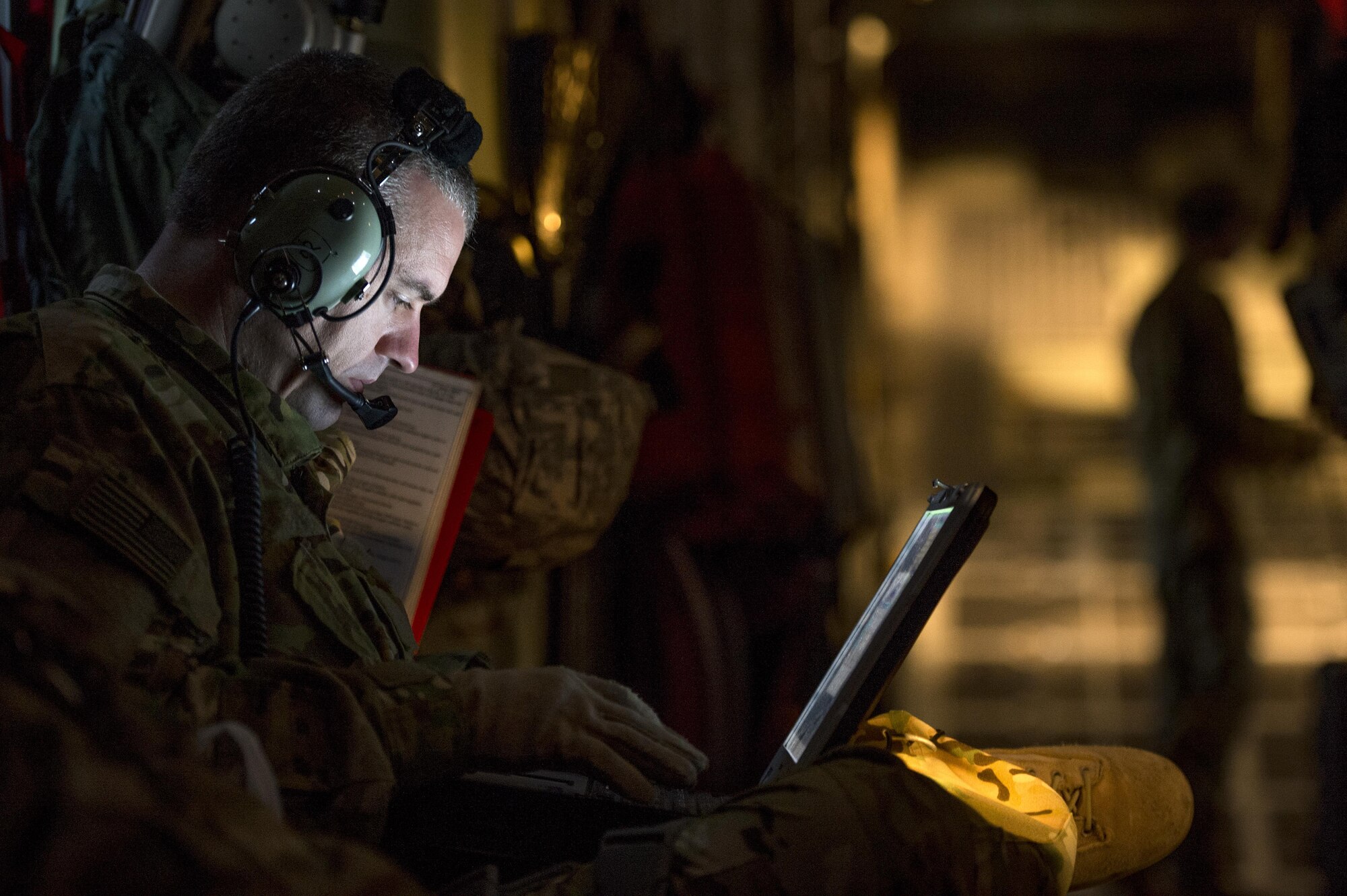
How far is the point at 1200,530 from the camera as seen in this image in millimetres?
2920

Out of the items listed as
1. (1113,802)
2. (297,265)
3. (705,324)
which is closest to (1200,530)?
(705,324)

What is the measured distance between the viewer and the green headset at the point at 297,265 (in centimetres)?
109

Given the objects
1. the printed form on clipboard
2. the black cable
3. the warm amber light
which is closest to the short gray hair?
the black cable

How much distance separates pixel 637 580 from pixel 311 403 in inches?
69.8

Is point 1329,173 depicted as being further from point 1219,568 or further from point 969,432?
point 969,432

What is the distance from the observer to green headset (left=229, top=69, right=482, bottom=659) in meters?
1.09

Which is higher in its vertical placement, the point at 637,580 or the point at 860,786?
the point at 860,786

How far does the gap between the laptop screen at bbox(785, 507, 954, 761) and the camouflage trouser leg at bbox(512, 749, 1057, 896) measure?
130 mm

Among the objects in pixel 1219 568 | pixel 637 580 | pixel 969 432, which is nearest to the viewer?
pixel 1219 568

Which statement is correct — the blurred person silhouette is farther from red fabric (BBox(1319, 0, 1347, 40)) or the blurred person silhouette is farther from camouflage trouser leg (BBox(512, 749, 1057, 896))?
camouflage trouser leg (BBox(512, 749, 1057, 896))

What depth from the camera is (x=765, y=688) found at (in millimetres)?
3172

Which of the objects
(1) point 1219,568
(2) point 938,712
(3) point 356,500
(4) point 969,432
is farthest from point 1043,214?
(3) point 356,500

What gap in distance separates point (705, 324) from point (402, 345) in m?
1.70

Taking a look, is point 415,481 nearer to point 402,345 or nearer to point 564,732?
point 402,345
